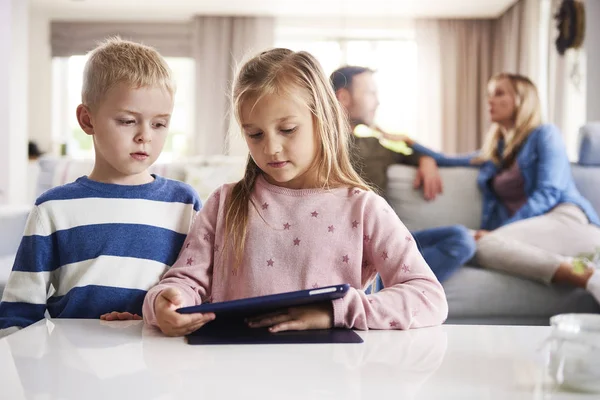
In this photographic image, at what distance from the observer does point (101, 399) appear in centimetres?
56

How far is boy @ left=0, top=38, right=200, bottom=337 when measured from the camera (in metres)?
1.08

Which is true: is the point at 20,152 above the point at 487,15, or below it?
below

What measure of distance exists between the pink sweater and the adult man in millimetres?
1853

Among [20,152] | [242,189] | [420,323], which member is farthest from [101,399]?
[20,152]

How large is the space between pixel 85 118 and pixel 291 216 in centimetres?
37

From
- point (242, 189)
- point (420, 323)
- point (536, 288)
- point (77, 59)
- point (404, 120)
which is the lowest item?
point (536, 288)

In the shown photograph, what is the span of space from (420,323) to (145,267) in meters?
0.43

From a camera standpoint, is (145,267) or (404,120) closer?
(145,267)

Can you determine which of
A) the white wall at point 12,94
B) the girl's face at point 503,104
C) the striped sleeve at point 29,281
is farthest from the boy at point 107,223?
the white wall at point 12,94

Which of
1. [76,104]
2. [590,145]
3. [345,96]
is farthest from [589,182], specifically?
[76,104]

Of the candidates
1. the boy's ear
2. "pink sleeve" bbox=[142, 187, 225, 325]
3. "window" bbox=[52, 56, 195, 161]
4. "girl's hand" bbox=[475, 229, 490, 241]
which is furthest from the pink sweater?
"window" bbox=[52, 56, 195, 161]

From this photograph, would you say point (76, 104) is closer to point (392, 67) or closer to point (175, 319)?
point (392, 67)

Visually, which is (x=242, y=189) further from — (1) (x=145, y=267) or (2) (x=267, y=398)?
(2) (x=267, y=398)

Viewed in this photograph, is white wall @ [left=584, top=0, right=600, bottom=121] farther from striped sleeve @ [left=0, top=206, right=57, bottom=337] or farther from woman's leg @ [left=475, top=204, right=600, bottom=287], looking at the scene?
striped sleeve @ [left=0, top=206, right=57, bottom=337]
